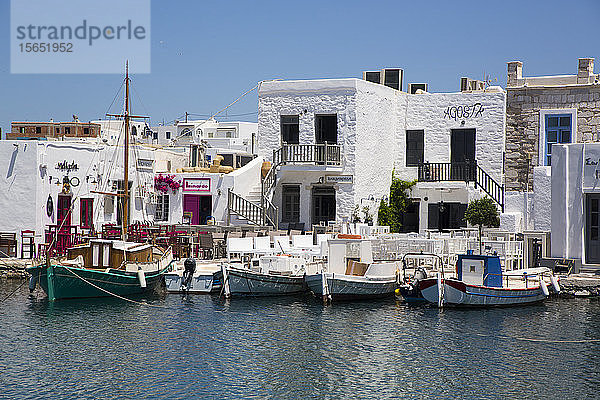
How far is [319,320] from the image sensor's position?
22469 millimetres

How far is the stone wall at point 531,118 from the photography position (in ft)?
111

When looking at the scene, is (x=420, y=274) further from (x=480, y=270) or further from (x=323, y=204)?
(x=323, y=204)

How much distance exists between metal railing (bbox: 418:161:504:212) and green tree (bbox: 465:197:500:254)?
859 mm

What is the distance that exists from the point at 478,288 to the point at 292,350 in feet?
23.6

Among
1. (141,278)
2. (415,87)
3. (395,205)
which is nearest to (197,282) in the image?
(141,278)

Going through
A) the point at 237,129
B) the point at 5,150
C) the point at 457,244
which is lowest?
the point at 457,244

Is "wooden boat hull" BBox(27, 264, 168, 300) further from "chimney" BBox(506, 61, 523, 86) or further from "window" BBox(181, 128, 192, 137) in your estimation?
"window" BBox(181, 128, 192, 137)

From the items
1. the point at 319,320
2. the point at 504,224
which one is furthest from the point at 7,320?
the point at 504,224

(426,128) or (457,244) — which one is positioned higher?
(426,128)

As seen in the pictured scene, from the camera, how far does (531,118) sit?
3472cm

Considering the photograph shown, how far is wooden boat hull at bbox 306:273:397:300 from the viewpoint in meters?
24.8

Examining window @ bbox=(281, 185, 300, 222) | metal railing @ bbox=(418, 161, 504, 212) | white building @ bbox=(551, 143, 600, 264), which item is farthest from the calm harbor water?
window @ bbox=(281, 185, 300, 222)

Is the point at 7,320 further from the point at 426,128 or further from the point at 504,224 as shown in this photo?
the point at 426,128

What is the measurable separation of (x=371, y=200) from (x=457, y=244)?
810 cm
